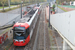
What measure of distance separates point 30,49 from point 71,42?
18.6 feet

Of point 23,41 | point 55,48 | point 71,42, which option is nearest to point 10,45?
point 23,41

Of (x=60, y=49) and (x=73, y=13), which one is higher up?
(x=73, y=13)

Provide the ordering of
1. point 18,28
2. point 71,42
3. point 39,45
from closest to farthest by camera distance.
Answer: point 71,42 < point 18,28 < point 39,45

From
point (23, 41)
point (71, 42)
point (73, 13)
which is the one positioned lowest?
point (23, 41)

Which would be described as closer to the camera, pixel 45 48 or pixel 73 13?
pixel 73 13

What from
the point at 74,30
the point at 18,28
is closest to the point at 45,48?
the point at 18,28

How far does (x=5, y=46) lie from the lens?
509 inches

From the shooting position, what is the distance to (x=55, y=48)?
1257cm

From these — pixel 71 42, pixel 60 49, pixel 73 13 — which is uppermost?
pixel 73 13

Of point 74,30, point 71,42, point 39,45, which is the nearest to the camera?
point 74,30

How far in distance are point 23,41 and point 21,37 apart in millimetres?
507

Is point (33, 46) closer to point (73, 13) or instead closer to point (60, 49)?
point (60, 49)

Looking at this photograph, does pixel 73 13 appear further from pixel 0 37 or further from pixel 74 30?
pixel 0 37

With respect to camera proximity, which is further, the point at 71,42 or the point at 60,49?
the point at 60,49
